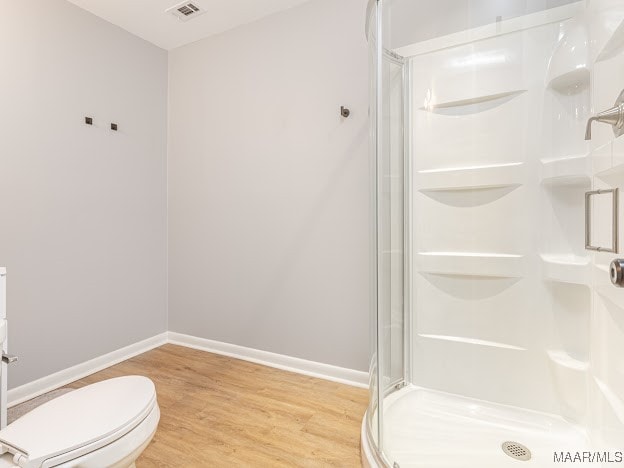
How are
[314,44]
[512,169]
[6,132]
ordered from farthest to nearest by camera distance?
1. [314,44]
2. [6,132]
3. [512,169]

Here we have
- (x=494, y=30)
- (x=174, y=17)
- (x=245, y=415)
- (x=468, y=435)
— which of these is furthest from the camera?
(x=174, y=17)

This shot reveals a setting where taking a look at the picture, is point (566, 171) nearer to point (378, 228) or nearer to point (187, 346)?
point (378, 228)

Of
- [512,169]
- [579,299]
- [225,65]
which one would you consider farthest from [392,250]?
[225,65]

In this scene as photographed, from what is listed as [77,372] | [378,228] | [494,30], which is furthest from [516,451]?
[77,372]

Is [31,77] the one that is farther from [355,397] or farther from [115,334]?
[355,397]

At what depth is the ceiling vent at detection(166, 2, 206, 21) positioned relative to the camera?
7.32 feet

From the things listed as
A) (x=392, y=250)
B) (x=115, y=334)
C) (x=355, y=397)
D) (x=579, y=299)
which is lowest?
(x=355, y=397)

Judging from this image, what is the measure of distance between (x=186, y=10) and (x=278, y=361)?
246cm

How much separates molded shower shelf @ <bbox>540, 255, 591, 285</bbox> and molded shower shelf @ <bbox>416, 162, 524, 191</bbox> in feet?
1.22

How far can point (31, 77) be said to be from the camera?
198cm

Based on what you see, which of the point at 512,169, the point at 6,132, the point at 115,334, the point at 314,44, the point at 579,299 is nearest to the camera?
the point at 579,299

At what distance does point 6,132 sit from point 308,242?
5.92 ft

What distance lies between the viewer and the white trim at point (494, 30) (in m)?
1.45

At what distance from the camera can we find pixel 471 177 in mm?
1654
